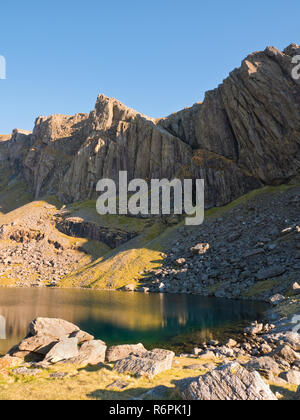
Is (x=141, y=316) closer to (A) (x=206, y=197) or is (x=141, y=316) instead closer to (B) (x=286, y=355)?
(B) (x=286, y=355)

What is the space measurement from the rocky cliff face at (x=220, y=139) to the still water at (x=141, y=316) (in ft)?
259

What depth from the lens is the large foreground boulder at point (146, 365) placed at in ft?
71.8

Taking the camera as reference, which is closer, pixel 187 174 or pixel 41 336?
pixel 41 336

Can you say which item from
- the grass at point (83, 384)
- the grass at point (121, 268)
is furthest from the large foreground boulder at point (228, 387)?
the grass at point (121, 268)

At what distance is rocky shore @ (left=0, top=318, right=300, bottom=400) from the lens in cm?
1633

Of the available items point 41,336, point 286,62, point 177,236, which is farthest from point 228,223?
point 41,336

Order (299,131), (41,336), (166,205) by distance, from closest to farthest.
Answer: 1. (41,336)
2. (299,131)
3. (166,205)

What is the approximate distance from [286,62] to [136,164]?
297 feet

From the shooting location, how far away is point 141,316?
177 feet

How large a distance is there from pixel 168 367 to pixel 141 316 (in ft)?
101

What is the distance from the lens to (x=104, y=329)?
44.6 m

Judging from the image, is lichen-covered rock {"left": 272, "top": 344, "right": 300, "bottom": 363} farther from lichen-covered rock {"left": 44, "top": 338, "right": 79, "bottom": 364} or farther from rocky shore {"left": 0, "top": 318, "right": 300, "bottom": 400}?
lichen-covered rock {"left": 44, "top": 338, "right": 79, "bottom": 364}

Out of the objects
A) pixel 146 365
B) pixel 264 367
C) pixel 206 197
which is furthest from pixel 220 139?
pixel 146 365
